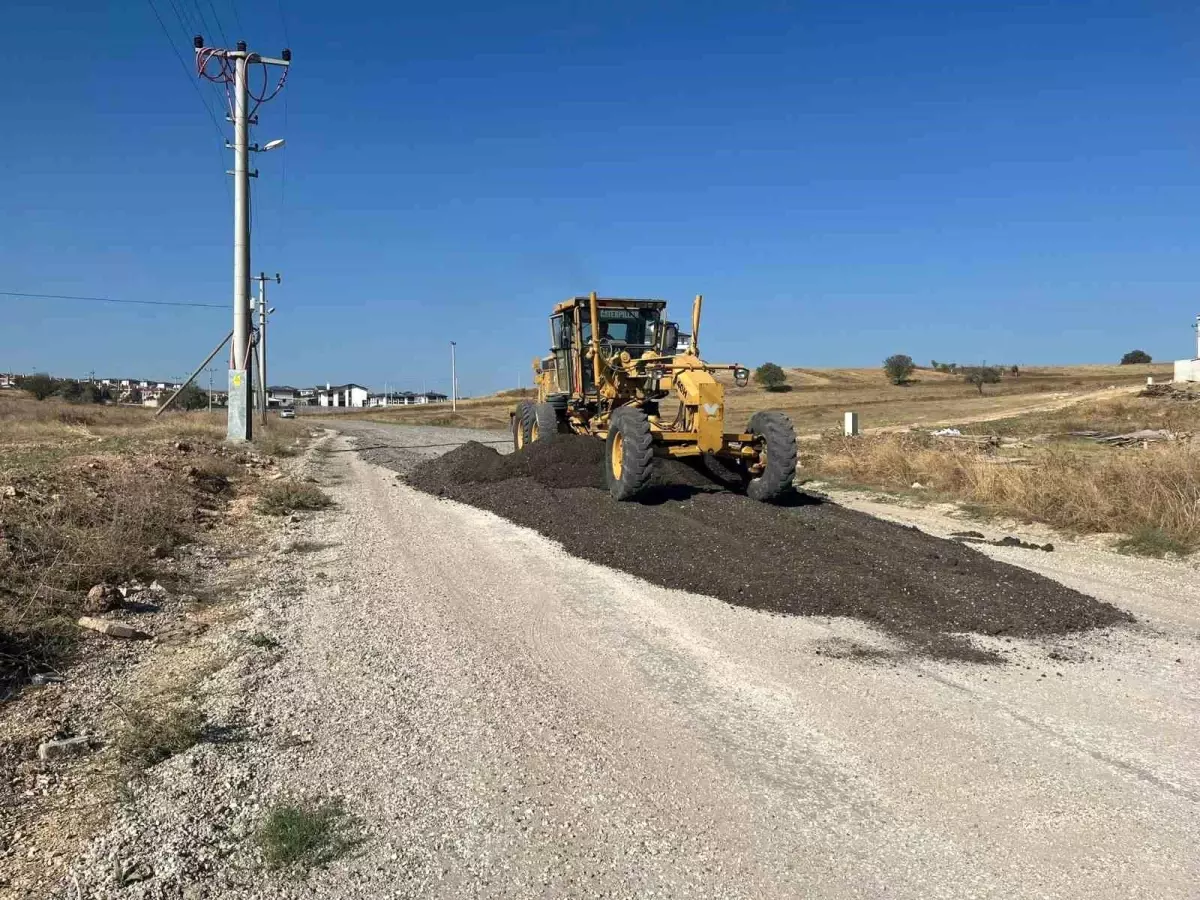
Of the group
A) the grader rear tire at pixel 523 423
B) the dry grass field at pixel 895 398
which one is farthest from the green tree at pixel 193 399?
the grader rear tire at pixel 523 423

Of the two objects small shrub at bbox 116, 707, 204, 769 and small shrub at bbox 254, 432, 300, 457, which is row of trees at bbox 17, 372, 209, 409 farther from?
small shrub at bbox 116, 707, 204, 769

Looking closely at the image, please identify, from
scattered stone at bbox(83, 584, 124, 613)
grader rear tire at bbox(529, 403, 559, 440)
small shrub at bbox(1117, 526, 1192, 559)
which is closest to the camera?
scattered stone at bbox(83, 584, 124, 613)

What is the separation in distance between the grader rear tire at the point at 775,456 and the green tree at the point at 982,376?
62.9 m

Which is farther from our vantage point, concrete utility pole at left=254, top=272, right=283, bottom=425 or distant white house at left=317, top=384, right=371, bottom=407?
distant white house at left=317, top=384, right=371, bottom=407

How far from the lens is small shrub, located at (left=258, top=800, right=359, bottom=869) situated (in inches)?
134

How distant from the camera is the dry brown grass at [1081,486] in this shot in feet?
34.6

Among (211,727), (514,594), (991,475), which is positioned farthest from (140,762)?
(991,475)

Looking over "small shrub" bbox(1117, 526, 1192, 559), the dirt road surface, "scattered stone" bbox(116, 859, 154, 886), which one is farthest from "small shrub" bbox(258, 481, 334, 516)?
"small shrub" bbox(1117, 526, 1192, 559)

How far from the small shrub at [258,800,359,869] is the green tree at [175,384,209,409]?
7314cm

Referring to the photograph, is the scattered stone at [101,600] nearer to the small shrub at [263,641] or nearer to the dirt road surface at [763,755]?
the small shrub at [263,641]

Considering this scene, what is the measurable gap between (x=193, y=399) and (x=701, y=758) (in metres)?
81.0

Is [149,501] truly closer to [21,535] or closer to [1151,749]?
[21,535]

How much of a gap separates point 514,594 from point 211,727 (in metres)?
3.55

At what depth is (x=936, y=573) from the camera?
809 centimetres
